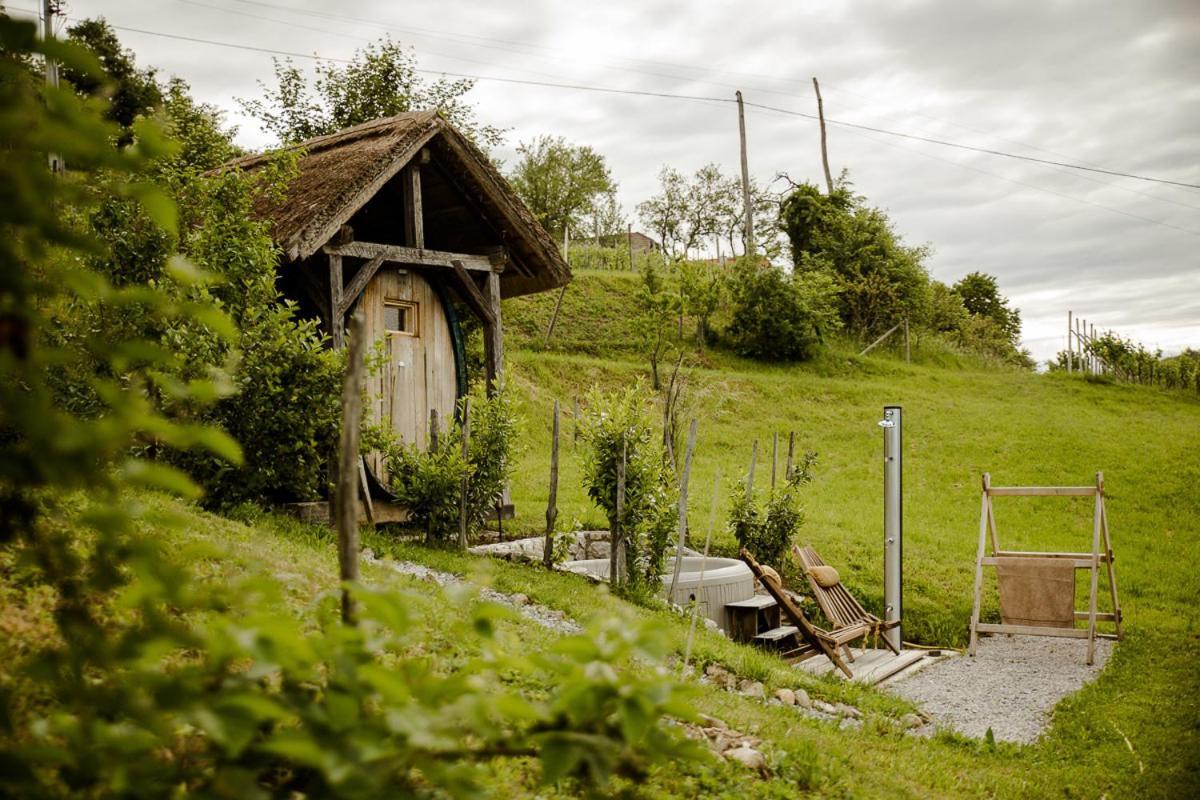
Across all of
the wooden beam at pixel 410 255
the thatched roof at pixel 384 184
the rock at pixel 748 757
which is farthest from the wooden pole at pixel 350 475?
the wooden beam at pixel 410 255

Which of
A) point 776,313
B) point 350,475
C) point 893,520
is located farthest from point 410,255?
point 776,313

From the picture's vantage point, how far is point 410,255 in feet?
32.6

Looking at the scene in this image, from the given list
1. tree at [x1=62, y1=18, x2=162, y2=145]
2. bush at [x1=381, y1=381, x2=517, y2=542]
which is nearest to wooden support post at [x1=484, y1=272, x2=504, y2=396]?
bush at [x1=381, y1=381, x2=517, y2=542]

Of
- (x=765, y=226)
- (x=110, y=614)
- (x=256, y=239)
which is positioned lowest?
(x=110, y=614)

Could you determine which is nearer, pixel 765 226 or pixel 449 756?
pixel 449 756

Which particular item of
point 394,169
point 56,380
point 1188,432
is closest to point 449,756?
point 56,380

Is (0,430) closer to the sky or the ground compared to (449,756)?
closer to the sky

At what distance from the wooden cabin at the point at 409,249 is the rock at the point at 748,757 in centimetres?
558

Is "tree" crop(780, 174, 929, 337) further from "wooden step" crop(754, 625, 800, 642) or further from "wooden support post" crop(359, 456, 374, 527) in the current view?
"wooden support post" crop(359, 456, 374, 527)

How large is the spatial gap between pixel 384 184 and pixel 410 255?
2.70 ft

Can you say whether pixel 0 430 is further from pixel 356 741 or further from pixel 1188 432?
pixel 1188 432

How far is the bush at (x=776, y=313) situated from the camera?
86.9 ft

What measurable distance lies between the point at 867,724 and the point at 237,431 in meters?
5.41

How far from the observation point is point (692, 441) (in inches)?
328
